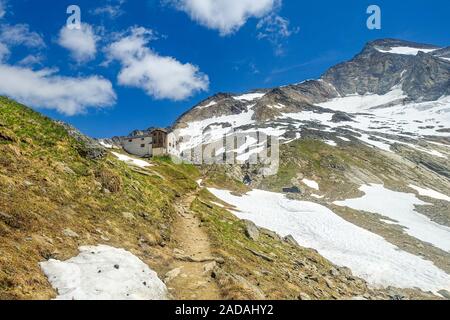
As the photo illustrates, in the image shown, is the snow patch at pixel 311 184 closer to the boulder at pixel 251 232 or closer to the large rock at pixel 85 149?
the boulder at pixel 251 232

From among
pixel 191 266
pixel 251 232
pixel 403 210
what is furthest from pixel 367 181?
pixel 191 266

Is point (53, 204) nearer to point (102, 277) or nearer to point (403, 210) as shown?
point (102, 277)

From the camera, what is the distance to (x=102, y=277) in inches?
524

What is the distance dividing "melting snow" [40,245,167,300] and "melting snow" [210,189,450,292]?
2182cm

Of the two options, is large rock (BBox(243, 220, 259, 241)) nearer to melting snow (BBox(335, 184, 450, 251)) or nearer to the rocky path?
the rocky path

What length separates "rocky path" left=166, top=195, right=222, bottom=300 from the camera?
14.8 m

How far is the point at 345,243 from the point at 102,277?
107ft

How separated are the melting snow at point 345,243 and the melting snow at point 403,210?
12.9m

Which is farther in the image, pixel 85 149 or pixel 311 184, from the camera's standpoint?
pixel 311 184

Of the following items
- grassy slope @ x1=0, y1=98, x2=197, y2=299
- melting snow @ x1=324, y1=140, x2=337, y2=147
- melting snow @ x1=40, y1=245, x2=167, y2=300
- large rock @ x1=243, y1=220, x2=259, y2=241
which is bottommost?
large rock @ x1=243, y1=220, x2=259, y2=241

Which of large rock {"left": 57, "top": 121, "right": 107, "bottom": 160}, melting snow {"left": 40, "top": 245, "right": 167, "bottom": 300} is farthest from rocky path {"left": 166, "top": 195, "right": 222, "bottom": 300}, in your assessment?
large rock {"left": 57, "top": 121, "right": 107, "bottom": 160}

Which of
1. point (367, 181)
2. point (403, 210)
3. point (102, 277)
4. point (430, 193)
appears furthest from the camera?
point (367, 181)

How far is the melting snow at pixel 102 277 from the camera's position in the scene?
1227 cm
